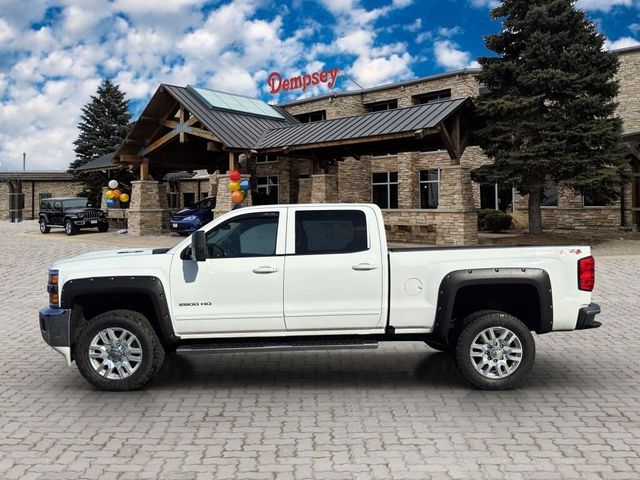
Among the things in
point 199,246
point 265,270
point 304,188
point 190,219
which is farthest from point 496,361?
point 304,188

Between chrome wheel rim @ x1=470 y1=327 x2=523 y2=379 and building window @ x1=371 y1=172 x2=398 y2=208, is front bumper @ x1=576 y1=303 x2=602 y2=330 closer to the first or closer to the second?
chrome wheel rim @ x1=470 y1=327 x2=523 y2=379

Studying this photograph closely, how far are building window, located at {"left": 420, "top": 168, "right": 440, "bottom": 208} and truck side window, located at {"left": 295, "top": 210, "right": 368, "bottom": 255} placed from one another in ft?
98.8

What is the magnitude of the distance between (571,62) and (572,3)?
269 cm

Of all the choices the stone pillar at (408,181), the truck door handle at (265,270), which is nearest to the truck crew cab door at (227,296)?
the truck door handle at (265,270)

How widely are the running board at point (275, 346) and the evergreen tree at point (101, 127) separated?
48170 mm

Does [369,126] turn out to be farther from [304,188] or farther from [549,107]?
[304,188]

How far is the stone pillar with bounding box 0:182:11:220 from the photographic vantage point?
57.4m

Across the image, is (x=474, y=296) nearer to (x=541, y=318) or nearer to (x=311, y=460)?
(x=541, y=318)

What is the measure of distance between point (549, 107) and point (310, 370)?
63.5ft

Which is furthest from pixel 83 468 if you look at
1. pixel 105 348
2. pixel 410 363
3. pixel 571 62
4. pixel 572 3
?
pixel 572 3

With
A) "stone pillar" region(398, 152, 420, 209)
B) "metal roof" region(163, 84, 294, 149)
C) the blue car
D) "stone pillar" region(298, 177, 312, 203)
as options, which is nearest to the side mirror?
"metal roof" region(163, 84, 294, 149)

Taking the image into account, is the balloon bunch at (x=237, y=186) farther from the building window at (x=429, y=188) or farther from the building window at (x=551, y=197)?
the building window at (x=551, y=197)

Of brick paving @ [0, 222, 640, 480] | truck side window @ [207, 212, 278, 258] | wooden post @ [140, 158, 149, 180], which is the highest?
wooden post @ [140, 158, 149, 180]

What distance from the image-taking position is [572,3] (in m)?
23.8
